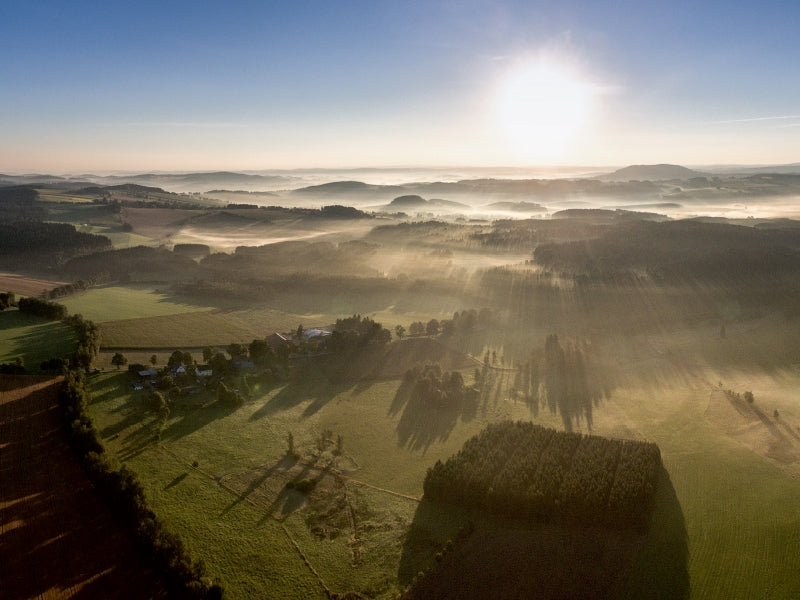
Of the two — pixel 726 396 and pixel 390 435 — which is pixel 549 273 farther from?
pixel 390 435

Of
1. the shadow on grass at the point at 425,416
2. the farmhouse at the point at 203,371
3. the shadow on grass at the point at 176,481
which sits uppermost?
the farmhouse at the point at 203,371

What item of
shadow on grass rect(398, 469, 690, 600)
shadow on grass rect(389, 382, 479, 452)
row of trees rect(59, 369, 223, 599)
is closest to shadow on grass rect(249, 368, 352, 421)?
shadow on grass rect(389, 382, 479, 452)

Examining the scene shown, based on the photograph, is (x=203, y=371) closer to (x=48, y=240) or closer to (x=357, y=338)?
(x=357, y=338)

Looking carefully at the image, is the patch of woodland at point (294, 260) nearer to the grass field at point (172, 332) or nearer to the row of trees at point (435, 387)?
the grass field at point (172, 332)

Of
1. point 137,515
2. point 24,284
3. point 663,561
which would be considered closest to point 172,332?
point 137,515

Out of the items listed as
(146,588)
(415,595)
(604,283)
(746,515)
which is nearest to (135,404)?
(146,588)

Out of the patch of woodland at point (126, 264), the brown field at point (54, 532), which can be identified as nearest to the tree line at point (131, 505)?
the brown field at point (54, 532)

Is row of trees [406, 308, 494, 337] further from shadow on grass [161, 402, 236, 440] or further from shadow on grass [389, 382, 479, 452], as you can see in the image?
shadow on grass [161, 402, 236, 440]
